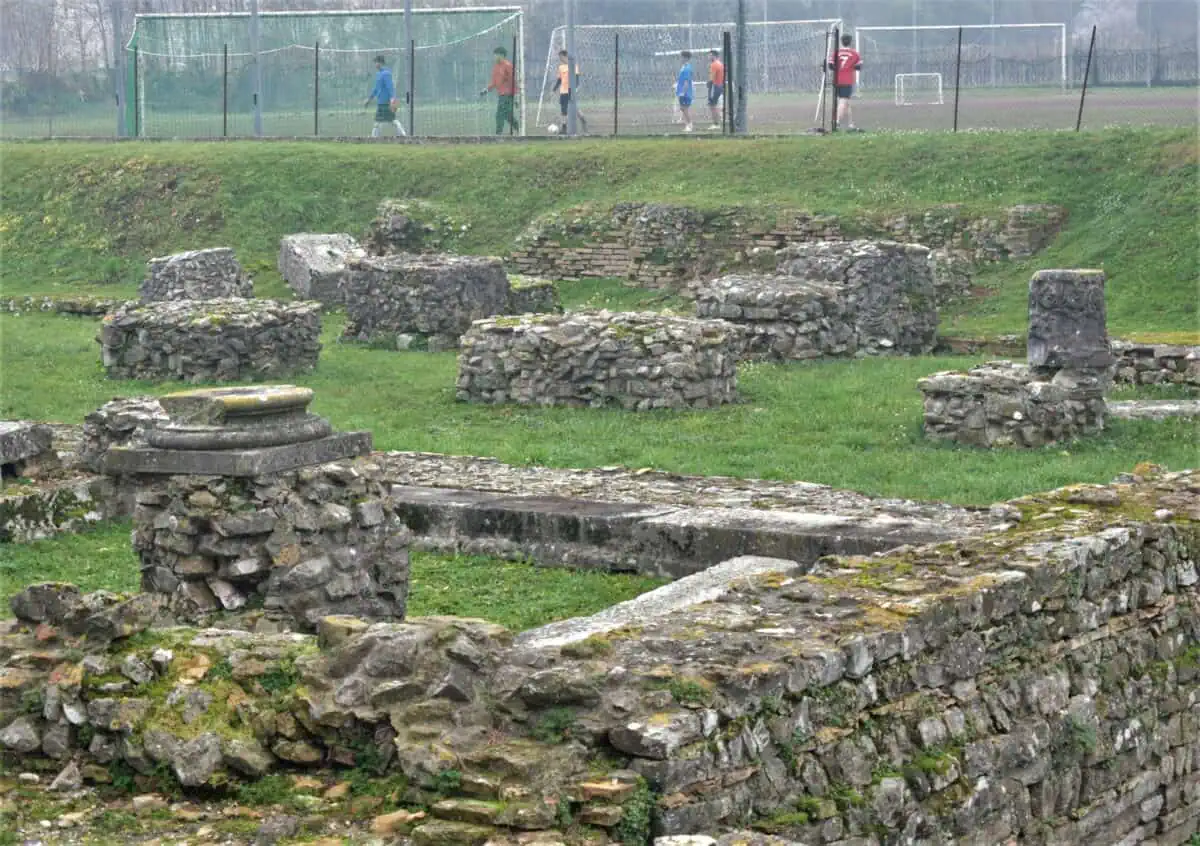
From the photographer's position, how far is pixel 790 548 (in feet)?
35.6

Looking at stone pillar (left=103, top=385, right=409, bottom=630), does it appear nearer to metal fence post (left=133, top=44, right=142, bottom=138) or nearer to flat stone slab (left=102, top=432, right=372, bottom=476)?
flat stone slab (left=102, top=432, right=372, bottom=476)

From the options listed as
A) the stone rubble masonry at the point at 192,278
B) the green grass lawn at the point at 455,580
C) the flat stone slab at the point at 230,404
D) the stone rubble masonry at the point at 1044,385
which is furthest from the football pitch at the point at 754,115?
the flat stone slab at the point at 230,404

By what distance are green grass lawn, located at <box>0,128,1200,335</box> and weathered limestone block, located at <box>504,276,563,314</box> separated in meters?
3.93

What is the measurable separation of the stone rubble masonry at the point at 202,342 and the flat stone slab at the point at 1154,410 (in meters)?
7.90

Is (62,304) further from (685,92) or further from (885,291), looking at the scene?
(685,92)

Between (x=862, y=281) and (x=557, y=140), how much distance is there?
12.0 meters

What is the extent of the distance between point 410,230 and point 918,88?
16.3 meters

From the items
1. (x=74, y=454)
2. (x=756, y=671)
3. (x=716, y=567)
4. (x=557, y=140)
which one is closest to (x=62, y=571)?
(x=74, y=454)

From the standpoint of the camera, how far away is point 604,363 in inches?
695

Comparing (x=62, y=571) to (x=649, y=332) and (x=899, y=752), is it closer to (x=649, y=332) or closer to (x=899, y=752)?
(x=899, y=752)

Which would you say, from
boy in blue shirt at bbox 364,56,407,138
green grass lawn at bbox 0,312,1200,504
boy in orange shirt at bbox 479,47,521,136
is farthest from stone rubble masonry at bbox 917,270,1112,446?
boy in blue shirt at bbox 364,56,407,138

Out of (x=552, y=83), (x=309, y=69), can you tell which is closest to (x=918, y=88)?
(x=552, y=83)

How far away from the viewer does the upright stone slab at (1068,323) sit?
→ 15.9m

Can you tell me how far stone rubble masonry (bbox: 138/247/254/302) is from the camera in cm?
2497
